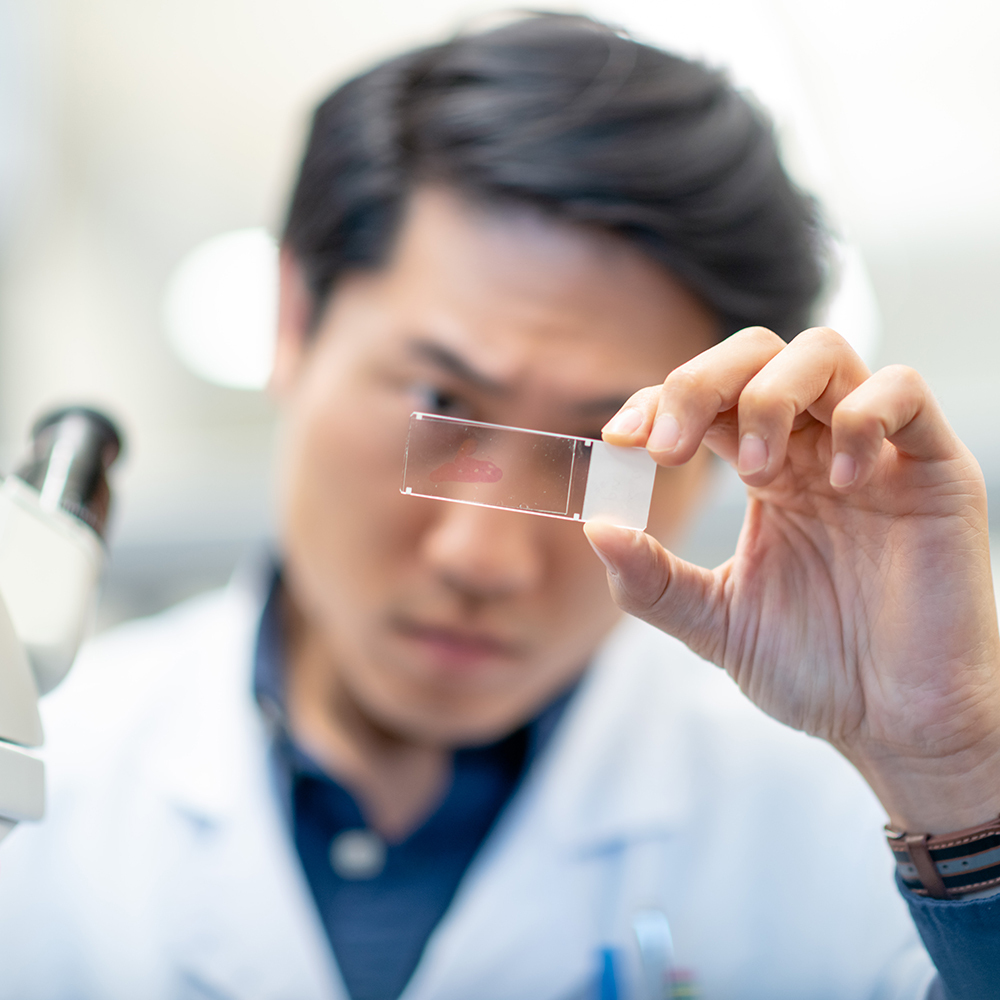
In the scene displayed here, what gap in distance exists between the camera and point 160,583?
9.73ft

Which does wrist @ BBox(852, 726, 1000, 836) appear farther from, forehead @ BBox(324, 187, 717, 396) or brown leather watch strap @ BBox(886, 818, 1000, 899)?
forehead @ BBox(324, 187, 717, 396)

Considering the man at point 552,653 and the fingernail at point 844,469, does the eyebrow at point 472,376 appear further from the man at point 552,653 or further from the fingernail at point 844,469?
the fingernail at point 844,469

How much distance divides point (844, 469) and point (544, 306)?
458 mm

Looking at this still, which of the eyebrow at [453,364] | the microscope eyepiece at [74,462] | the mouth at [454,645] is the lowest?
the mouth at [454,645]

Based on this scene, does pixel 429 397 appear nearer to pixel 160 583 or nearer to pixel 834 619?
pixel 834 619

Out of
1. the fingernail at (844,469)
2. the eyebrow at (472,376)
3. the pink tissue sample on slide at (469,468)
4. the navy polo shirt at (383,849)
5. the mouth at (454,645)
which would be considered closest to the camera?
the fingernail at (844,469)

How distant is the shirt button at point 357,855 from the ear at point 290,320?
0.77 meters

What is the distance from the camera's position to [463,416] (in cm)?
94

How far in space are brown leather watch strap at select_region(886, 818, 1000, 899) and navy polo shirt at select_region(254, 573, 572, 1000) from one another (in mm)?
796

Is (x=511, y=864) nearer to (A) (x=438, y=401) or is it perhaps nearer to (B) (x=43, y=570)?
(A) (x=438, y=401)

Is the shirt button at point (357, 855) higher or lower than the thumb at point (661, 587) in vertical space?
lower

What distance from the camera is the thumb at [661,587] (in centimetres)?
61

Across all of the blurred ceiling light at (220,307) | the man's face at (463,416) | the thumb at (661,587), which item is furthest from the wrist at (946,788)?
the blurred ceiling light at (220,307)

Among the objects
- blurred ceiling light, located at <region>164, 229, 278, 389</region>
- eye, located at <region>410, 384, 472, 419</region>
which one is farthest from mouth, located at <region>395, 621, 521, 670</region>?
blurred ceiling light, located at <region>164, 229, 278, 389</region>
